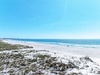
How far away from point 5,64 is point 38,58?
2497 millimetres

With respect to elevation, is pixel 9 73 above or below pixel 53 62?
Result: below

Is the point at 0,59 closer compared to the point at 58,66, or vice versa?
the point at 58,66

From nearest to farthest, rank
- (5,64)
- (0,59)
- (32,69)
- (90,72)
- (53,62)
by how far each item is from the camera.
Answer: (90,72) → (32,69) → (53,62) → (5,64) → (0,59)

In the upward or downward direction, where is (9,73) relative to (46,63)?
downward

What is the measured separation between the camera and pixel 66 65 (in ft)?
28.5

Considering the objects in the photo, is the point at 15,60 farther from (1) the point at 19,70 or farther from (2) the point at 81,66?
(2) the point at 81,66

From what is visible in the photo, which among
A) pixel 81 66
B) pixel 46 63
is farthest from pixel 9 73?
pixel 81 66

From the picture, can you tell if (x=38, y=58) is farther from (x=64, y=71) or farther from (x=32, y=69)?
(x=64, y=71)

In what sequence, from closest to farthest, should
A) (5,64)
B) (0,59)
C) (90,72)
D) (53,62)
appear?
(90,72), (53,62), (5,64), (0,59)

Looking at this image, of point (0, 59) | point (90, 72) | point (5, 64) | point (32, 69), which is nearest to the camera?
point (90, 72)

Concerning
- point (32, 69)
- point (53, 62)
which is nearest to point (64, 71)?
point (53, 62)

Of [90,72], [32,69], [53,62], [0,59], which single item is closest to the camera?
[90,72]

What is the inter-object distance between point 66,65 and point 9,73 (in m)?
3.65

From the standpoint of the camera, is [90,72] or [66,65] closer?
[90,72]
